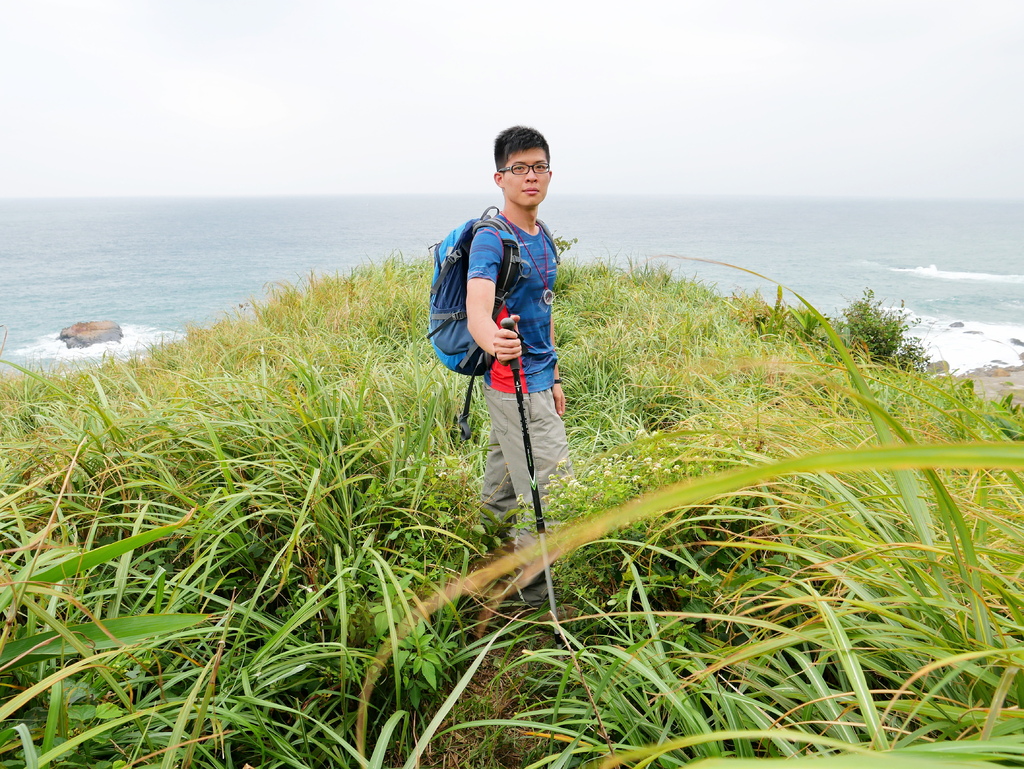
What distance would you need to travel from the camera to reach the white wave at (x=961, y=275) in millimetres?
42406

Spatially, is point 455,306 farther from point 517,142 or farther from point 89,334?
point 89,334

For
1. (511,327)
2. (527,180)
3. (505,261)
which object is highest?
(527,180)

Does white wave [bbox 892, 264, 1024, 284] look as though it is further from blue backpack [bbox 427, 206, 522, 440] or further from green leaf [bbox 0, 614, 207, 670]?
green leaf [bbox 0, 614, 207, 670]

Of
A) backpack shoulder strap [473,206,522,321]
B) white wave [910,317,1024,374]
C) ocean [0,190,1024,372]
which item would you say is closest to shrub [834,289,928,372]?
ocean [0,190,1024,372]

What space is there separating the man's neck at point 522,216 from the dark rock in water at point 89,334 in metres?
24.9

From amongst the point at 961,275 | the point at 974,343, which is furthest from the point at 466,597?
the point at 961,275

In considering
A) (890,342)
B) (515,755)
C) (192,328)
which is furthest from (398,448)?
(890,342)

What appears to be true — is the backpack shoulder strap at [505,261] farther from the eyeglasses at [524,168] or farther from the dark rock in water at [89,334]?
the dark rock in water at [89,334]

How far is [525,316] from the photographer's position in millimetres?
2865

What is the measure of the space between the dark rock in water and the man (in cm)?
2491

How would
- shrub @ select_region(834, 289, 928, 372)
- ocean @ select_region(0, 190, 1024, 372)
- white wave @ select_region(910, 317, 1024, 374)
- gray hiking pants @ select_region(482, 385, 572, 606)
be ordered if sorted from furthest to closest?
1. ocean @ select_region(0, 190, 1024, 372)
2. white wave @ select_region(910, 317, 1024, 374)
3. shrub @ select_region(834, 289, 928, 372)
4. gray hiking pants @ select_region(482, 385, 572, 606)

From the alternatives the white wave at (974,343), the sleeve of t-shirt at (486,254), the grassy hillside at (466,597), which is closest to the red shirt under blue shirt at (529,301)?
the sleeve of t-shirt at (486,254)

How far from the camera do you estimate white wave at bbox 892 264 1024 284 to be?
42.4 m

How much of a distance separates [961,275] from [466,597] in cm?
5725
